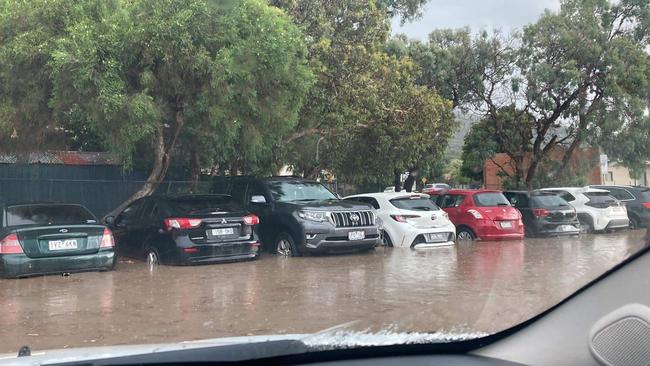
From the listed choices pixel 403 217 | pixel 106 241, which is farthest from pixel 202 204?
pixel 403 217

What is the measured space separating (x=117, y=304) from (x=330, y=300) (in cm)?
273

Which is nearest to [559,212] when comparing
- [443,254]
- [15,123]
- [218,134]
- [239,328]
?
[443,254]

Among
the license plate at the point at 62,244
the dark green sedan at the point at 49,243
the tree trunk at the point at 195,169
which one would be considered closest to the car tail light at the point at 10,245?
the dark green sedan at the point at 49,243

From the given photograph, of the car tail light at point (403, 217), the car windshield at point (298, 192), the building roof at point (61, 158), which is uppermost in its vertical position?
the building roof at point (61, 158)

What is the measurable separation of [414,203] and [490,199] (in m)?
2.53

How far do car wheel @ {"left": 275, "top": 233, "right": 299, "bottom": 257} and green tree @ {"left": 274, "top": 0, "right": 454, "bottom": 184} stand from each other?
376 cm

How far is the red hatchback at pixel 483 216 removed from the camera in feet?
50.1

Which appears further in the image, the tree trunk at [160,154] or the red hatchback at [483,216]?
the red hatchback at [483,216]

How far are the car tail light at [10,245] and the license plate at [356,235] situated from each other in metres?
5.68

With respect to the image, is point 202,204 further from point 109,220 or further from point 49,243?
point 49,243

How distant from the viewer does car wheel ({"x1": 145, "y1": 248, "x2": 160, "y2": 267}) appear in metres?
12.0

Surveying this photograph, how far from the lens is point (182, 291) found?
30.7 feet

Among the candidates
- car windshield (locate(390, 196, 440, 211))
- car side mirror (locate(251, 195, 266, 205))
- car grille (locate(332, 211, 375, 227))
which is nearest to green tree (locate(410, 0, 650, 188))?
car windshield (locate(390, 196, 440, 211))

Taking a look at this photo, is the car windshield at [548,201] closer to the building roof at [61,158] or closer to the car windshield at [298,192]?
the car windshield at [298,192]
